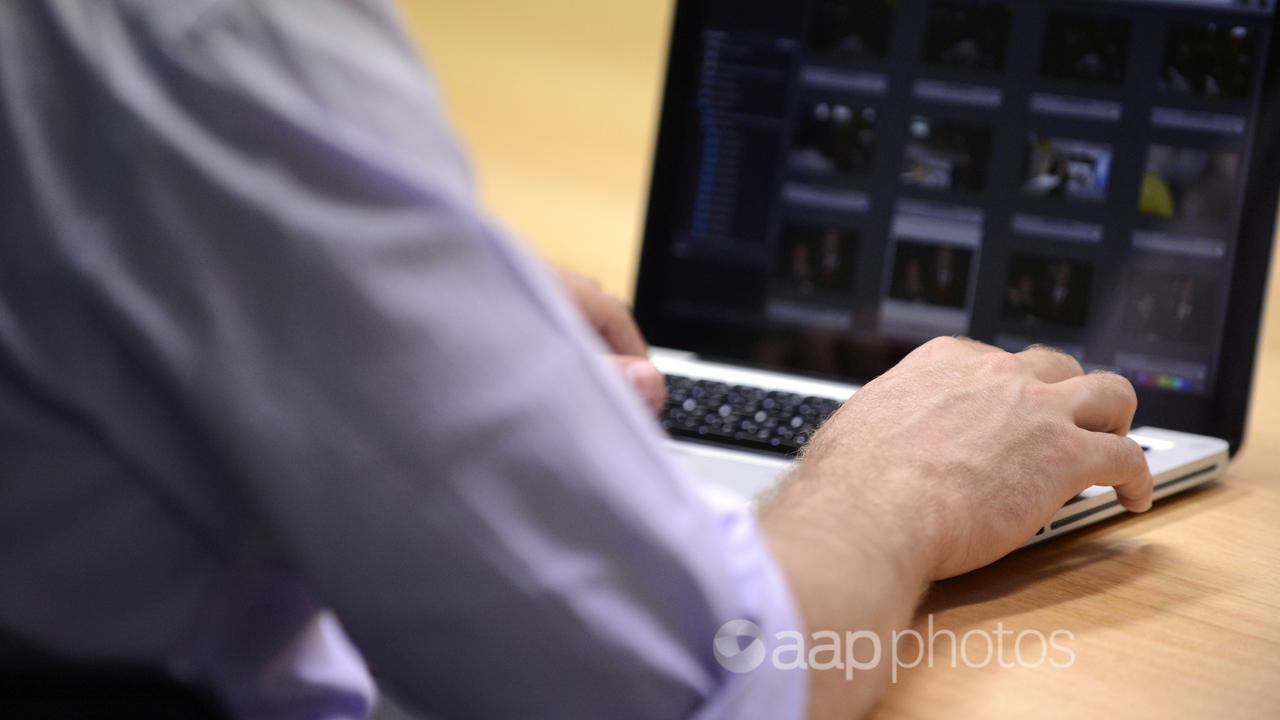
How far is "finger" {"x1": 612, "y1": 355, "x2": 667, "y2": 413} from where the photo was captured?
0.66 meters

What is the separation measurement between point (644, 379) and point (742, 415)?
0.16 meters

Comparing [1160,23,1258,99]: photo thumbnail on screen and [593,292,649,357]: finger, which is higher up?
[1160,23,1258,99]: photo thumbnail on screen

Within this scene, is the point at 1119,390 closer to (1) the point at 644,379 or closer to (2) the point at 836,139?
(1) the point at 644,379

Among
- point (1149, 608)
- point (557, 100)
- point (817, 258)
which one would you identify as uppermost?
point (557, 100)

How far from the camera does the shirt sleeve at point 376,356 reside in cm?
32

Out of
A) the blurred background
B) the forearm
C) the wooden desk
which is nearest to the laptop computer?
the wooden desk

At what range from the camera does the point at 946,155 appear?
3.00ft

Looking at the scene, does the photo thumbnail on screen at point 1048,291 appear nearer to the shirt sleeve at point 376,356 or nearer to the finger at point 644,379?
the finger at point 644,379

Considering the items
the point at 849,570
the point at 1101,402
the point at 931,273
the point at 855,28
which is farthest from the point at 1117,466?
the point at 855,28

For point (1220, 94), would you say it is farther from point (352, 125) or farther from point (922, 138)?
point (352, 125)

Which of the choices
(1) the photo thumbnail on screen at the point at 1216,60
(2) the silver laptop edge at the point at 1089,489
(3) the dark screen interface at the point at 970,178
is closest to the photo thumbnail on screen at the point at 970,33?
(3) the dark screen interface at the point at 970,178

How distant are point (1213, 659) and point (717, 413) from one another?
Result: 36 centimetres

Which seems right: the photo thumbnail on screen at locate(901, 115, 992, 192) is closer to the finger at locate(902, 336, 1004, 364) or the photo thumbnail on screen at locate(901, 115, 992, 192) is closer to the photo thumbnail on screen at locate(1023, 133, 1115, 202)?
the photo thumbnail on screen at locate(1023, 133, 1115, 202)

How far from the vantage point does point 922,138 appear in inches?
36.2
